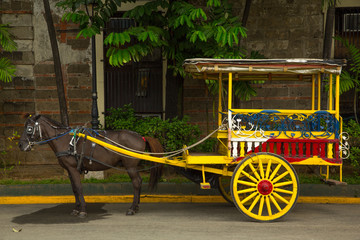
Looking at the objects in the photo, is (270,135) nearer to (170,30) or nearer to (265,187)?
(265,187)

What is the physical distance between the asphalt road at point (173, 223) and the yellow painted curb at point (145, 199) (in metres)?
0.29

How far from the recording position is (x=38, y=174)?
10289 millimetres

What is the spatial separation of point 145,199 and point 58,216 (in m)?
1.80

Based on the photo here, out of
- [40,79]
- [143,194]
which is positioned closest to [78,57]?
[40,79]

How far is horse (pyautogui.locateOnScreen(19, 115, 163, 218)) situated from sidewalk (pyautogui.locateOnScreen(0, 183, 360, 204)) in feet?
4.04

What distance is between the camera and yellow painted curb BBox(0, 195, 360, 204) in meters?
8.21

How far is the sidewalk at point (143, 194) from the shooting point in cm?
824

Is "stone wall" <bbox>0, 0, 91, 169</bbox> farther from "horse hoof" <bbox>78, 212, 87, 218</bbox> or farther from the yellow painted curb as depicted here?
"horse hoof" <bbox>78, 212, 87, 218</bbox>

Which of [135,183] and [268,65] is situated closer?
[268,65]

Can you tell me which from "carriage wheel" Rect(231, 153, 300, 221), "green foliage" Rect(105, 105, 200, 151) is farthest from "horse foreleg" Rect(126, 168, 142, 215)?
"green foliage" Rect(105, 105, 200, 151)

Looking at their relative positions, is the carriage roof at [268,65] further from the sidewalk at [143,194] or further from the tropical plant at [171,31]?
the sidewalk at [143,194]

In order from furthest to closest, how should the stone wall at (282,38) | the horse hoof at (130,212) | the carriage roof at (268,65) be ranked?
the stone wall at (282,38), the horse hoof at (130,212), the carriage roof at (268,65)

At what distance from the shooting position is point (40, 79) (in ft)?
38.6

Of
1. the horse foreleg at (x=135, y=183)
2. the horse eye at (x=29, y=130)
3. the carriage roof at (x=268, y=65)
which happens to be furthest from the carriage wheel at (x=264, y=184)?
the horse eye at (x=29, y=130)
